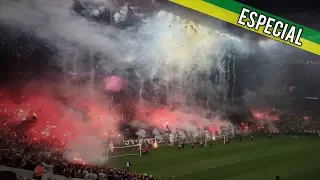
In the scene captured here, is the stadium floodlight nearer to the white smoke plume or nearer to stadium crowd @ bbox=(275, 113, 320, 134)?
the white smoke plume

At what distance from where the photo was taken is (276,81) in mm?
55125

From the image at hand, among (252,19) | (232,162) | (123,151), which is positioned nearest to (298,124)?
(232,162)

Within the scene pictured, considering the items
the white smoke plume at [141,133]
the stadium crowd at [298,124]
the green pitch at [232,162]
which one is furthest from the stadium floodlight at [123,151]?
the stadium crowd at [298,124]

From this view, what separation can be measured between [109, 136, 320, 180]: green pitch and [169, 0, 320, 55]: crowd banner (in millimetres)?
8697

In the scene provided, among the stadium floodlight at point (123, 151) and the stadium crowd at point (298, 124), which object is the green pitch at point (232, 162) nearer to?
the stadium floodlight at point (123, 151)

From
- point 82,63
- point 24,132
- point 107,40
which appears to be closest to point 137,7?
point 107,40

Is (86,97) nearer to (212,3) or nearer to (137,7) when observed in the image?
(137,7)

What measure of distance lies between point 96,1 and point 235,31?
21.1 m

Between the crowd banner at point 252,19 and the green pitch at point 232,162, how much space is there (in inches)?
342

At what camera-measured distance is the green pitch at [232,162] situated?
1943 centimetres

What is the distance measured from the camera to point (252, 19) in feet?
42.8

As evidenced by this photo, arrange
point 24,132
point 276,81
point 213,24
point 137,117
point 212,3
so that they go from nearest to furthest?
1. point 212,3
2. point 24,132
3. point 137,117
4. point 213,24
5. point 276,81

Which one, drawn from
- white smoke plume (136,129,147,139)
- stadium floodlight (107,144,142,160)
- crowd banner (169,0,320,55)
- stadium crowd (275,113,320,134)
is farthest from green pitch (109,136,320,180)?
stadium crowd (275,113,320,134)

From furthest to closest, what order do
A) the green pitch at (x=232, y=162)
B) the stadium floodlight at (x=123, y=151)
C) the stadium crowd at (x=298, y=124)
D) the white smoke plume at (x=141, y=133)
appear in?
the stadium crowd at (x=298, y=124)
the white smoke plume at (x=141, y=133)
the stadium floodlight at (x=123, y=151)
the green pitch at (x=232, y=162)
